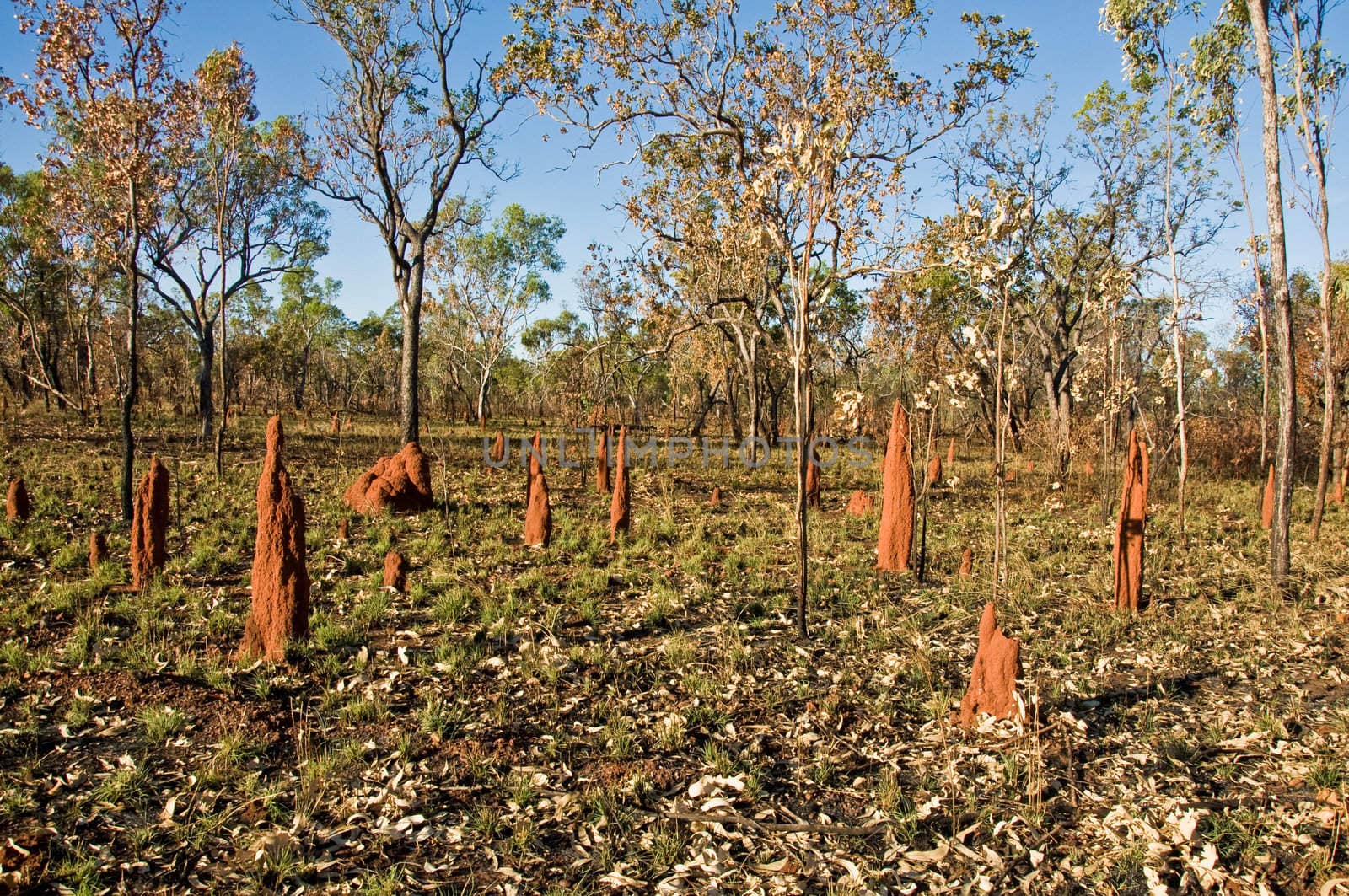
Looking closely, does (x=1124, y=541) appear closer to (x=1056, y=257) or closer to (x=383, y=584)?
(x=383, y=584)

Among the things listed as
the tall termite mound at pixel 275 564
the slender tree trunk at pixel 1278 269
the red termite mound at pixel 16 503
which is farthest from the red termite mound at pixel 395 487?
the slender tree trunk at pixel 1278 269

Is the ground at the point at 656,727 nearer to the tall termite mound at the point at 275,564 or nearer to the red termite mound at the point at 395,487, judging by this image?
the tall termite mound at the point at 275,564

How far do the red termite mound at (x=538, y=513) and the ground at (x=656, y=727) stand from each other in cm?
30

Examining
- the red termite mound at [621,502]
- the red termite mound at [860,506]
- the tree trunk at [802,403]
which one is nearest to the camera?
the tree trunk at [802,403]

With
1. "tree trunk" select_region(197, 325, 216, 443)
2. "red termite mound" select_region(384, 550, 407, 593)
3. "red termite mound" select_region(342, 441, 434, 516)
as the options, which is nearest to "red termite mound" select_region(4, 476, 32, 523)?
"red termite mound" select_region(342, 441, 434, 516)

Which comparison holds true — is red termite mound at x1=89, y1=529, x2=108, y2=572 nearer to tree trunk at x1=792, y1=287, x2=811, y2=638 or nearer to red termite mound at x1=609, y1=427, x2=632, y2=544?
red termite mound at x1=609, y1=427, x2=632, y2=544

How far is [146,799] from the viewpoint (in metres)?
4.25

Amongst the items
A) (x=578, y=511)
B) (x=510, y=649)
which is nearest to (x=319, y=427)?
(x=578, y=511)

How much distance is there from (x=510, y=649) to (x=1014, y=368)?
5601mm

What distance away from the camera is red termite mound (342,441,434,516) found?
448 inches

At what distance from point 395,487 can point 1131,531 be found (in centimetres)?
1030

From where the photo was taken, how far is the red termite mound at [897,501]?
851cm

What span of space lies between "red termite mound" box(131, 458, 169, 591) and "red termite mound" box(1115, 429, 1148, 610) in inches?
404

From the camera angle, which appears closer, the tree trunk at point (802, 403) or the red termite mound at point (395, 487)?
the tree trunk at point (802, 403)
